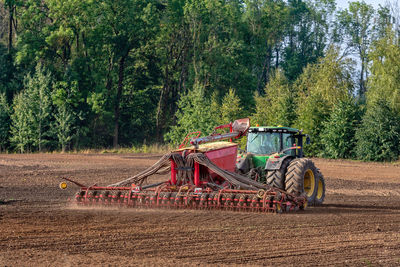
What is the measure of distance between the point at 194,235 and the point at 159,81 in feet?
149


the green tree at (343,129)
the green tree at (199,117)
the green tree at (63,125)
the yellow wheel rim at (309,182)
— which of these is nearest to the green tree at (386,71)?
the green tree at (343,129)

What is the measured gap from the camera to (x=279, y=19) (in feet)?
207

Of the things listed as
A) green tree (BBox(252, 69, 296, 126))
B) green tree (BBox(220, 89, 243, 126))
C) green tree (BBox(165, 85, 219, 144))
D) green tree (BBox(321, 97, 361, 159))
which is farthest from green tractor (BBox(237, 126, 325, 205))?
green tree (BBox(220, 89, 243, 126))

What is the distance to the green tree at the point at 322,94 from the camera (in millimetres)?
37344

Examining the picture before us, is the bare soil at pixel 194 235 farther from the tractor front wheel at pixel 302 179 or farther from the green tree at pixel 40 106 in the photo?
the green tree at pixel 40 106

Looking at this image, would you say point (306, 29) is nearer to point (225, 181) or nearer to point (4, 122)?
point (4, 122)

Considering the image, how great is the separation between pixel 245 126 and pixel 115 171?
1122 centimetres

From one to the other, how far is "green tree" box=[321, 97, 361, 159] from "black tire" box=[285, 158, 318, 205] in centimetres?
2226

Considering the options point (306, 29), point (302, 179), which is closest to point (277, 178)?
point (302, 179)

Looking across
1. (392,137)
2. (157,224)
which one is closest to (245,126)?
(157,224)

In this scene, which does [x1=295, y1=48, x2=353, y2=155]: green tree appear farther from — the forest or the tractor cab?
the tractor cab

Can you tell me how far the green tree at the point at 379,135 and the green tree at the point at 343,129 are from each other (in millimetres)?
1039

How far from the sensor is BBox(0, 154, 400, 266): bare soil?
25.1 ft

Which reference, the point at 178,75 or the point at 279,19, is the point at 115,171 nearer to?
the point at 178,75
